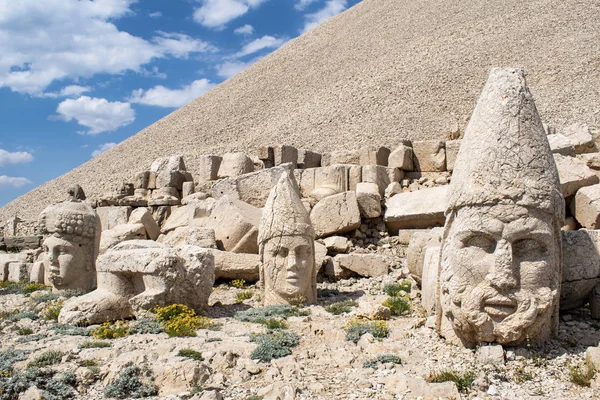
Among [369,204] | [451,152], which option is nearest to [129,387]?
[369,204]

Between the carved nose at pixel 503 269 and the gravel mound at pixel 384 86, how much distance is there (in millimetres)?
13757

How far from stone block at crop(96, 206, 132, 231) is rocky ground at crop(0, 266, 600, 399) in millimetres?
8861

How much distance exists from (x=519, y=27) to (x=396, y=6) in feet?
55.2

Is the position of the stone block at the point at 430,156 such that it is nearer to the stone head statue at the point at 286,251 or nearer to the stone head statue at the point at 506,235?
the stone head statue at the point at 286,251

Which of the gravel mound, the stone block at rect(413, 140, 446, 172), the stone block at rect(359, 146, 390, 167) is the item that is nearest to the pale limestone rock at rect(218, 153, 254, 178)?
the stone block at rect(359, 146, 390, 167)

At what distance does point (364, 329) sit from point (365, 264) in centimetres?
377

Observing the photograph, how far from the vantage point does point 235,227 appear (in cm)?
1074

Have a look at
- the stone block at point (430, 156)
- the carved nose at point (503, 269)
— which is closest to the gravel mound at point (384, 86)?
the stone block at point (430, 156)

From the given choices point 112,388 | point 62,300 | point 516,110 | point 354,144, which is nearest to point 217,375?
point 112,388

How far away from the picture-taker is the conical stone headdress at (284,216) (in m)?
7.95

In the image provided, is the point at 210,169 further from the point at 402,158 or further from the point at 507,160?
the point at 507,160

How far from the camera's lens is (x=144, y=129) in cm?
4309

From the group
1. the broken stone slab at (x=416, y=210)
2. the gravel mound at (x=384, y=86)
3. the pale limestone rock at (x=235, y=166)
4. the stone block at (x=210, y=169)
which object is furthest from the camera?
the gravel mound at (x=384, y=86)

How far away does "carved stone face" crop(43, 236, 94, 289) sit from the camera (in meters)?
9.47
